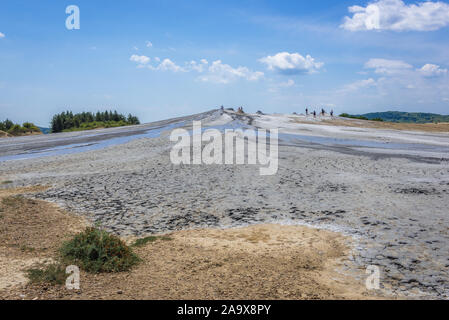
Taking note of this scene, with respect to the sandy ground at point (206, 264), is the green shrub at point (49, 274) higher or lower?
higher

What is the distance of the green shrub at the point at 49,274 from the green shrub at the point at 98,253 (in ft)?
1.60

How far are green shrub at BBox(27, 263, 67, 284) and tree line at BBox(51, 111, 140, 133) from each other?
78073mm

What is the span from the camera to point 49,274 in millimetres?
6734

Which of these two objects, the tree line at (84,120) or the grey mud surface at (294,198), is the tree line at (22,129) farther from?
the grey mud surface at (294,198)

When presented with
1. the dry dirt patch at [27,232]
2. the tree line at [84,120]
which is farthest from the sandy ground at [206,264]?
the tree line at [84,120]

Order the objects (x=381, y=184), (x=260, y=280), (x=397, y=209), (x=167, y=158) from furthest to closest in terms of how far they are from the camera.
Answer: (x=167, y=158)
(x=381, y=184)
(x=397, y=209)
(x=260, y=280)

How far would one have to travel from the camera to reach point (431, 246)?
28.5 feet

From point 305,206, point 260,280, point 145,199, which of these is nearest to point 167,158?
point 145,199

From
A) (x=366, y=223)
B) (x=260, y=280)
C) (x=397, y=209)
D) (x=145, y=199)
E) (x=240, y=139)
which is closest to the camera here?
(x=260, y=280)

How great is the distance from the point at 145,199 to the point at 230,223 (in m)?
4.02

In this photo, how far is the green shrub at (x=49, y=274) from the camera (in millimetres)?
6567

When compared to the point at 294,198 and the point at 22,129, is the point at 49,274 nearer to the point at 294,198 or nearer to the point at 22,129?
the point at 294,198
